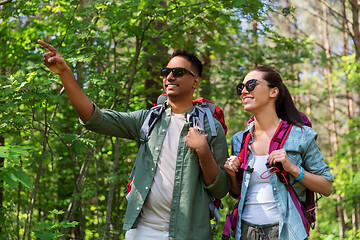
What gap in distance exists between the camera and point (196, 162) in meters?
2.59

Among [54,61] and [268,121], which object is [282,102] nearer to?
[268,121]

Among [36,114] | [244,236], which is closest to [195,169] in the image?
[244,236]

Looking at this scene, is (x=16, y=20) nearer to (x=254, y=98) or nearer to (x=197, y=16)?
(x=197, y=16)

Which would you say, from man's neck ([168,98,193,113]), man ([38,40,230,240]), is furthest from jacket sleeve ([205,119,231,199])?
man's neck ([168,98,193,113])

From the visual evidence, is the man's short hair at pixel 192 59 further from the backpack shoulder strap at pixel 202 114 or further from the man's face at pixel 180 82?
the backpack shoulder strap at pixel 202 114

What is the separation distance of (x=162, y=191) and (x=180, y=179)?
16 centimetres

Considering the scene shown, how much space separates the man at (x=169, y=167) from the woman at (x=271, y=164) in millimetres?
195

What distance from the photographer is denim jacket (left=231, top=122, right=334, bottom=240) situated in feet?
7.84

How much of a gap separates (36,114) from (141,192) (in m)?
3.62

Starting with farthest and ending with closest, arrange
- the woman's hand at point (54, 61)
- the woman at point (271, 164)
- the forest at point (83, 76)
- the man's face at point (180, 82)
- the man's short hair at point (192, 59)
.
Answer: the forest at point (83, 76)
the man's short hair at point (192, 59)
the man's face at point (180, 82)
the woman at point (271, 164)
the woman's hand at point (54, 61)

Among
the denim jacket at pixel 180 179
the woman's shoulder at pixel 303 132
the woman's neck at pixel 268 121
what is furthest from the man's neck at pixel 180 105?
the woman's shoulder at pixel 303 132

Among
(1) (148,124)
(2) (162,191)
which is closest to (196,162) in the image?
(2) (162,191)

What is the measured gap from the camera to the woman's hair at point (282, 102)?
278 cm

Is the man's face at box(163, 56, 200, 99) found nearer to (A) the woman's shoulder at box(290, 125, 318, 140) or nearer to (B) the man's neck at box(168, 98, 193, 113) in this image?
(B) the man's neck at box(168, 98, 193, 113)
